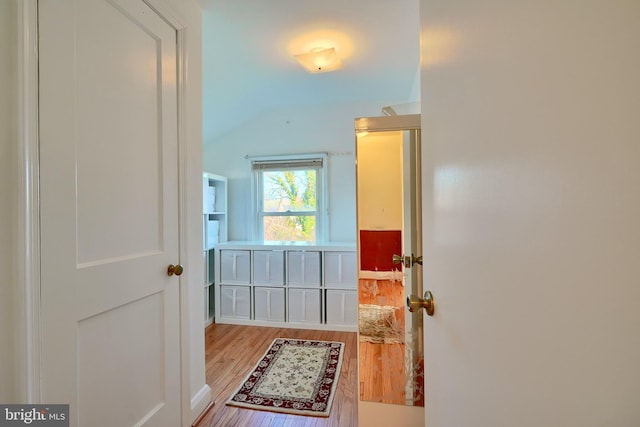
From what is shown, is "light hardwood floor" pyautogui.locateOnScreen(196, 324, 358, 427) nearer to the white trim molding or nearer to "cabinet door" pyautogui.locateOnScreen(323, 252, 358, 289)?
"cabinet door" pyautogui.locateOnScreen(323, 252, 358, 289)

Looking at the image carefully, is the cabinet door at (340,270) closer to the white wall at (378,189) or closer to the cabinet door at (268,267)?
the cabinet door at (268,267)

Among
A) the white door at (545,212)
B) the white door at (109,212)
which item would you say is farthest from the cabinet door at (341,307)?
the white door at (545,212)

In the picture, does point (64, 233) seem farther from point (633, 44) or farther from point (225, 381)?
point (225, 381)

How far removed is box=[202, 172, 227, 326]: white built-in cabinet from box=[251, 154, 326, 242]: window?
42cm

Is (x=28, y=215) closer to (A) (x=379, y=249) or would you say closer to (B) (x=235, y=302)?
(A) (x=379, y=249)

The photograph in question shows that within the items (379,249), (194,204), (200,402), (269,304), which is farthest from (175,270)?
(269,304)

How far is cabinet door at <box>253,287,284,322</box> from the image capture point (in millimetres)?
2902

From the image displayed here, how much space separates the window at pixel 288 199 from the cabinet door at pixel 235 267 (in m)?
0.48

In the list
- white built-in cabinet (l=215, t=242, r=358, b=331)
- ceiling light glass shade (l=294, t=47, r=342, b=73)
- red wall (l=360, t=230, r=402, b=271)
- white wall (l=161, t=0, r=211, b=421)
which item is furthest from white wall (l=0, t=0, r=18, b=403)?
white built-in cabinet (l=215, t=242, r=358, b=331)

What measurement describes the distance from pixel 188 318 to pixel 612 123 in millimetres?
1701

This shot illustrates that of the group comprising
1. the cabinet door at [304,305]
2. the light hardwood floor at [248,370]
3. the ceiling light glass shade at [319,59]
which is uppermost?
the ceiling light glass shade at [319,59]

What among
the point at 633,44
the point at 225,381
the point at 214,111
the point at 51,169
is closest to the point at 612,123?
the point at 633,44

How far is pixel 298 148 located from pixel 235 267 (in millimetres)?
1590

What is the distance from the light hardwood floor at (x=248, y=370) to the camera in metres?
1.56
